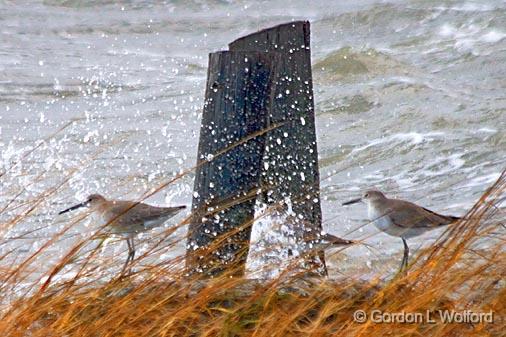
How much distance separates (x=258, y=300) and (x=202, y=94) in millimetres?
13579

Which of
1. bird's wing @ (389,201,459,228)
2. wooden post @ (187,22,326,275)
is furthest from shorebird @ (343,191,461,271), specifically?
wooden post @ (187,22,326,275)

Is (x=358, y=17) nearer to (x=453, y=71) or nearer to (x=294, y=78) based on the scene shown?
(x=453, y=71)

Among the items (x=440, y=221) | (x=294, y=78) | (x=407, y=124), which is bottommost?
(x=407, y=124)

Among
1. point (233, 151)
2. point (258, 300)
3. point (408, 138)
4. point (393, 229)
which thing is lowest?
point (408, 138)

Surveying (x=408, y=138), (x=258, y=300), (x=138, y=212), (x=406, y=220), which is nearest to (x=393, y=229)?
(x=406, y=220)

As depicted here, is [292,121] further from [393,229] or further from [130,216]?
[130,216]

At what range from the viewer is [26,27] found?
23516 millimetres

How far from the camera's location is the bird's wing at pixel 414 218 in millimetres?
6934

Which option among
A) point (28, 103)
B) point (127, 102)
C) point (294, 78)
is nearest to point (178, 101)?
point (127, 102)

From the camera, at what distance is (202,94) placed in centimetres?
1883

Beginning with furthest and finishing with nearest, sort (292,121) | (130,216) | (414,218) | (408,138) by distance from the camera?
(408,138) → (130,216) → (414,218) → (292,121)

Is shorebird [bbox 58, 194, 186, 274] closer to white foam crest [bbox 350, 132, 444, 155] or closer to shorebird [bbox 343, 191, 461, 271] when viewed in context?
shorebird [bbox 343, 191, 461, 271]

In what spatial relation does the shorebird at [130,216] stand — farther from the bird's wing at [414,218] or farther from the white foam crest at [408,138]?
the white foam crest at [408,138]

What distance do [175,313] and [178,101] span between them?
1356 centimetres
